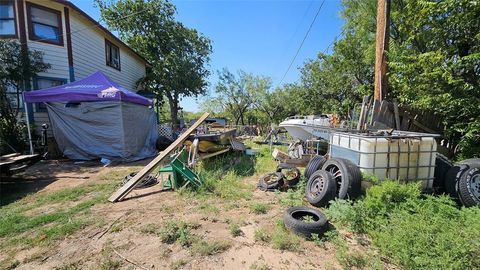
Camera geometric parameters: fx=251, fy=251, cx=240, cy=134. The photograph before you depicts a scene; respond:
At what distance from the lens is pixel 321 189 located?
410 centimetres

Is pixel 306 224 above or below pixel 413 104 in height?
below

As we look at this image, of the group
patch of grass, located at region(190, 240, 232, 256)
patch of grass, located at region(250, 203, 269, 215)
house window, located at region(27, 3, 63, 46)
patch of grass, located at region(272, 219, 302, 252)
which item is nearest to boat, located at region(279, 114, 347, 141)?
patch of grass, located at region(250, 203, 269, 215)

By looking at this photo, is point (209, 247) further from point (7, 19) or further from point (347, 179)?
point (7, 19)

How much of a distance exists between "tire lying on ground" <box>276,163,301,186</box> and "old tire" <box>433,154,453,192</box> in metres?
2.37

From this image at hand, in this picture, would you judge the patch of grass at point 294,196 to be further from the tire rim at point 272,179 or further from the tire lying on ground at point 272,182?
the tire rim at point 272,179

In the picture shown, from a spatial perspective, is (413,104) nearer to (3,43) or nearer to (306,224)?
(306,224)

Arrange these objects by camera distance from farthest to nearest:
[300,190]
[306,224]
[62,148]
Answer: [62,148], [300,190], [306,224]

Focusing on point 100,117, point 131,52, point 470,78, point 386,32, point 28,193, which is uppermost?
point 131,52

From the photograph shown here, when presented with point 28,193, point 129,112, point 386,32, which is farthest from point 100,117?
point 386,32

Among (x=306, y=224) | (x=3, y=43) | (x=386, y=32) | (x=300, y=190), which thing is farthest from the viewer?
(x=3, y=43)

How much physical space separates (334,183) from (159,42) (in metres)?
17.8

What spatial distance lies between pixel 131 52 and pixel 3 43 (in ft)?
26.5

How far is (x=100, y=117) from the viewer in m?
8.41

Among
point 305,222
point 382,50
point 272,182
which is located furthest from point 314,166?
point 382,50
